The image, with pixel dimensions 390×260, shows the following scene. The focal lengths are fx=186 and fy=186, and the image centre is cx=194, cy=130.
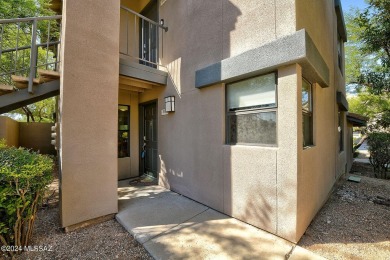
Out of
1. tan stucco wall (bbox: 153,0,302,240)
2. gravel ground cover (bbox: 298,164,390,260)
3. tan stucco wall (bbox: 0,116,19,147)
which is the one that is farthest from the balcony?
tan stucco wall (bbox: 0,116,19,147)

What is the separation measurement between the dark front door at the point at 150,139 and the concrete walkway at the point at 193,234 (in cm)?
174

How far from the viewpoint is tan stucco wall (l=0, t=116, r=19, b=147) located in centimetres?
679

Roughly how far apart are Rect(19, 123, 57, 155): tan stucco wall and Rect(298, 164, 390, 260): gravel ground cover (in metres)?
10.7

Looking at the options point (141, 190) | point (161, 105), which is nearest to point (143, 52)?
point (161, 105)

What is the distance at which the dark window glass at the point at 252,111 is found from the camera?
2.95 meters

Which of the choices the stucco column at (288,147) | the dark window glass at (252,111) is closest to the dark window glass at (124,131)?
the dark window glass at (252,111)

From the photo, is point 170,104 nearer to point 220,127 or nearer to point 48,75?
point 220,127

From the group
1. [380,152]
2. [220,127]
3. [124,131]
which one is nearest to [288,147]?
[220,127]

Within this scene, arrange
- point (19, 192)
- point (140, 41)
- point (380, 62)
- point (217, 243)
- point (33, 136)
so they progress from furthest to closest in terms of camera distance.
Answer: point (33, 136) → point (380, 62) → point (140, 41) → point (217, 243) → point (19, 192)

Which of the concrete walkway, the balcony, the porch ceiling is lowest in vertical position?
the concrete walkway

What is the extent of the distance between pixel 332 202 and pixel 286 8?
4096mm

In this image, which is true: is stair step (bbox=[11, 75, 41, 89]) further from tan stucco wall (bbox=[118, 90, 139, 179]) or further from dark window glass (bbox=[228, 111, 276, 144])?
dark window glass (bbox=[228, 111, 276, 144])

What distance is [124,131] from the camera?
232 inches

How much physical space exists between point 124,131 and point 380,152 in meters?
9.80
